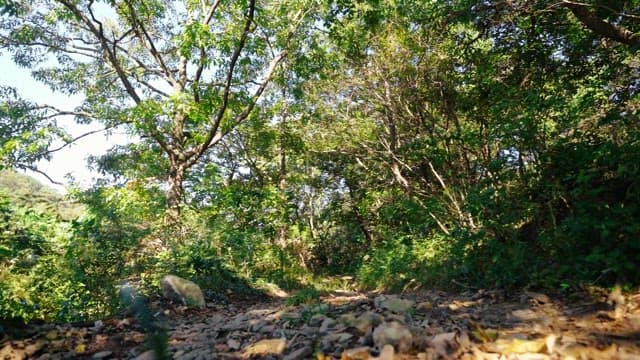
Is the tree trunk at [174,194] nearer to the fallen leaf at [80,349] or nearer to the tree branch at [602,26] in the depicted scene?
the fallen leaf at [80,349]

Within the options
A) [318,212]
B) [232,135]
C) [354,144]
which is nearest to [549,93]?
[354,144]

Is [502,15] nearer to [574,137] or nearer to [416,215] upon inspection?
[574,137]

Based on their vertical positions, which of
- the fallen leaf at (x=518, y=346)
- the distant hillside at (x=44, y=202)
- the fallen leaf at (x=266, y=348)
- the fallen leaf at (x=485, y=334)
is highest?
the distant hillside at (x=44, y=202)

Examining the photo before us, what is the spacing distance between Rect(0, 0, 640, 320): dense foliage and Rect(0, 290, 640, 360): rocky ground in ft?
1.70

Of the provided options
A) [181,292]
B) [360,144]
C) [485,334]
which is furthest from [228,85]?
[485,334]

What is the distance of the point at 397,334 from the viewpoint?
8.96ft

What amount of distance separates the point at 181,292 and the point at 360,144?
6034mm

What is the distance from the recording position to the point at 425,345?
2.68 m

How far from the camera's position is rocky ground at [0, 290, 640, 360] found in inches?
102

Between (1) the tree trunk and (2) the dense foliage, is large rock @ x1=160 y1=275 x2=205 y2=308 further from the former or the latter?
(1) the tree trunk

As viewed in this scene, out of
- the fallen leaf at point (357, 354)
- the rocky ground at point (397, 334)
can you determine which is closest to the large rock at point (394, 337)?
the rocky ground at point (397, 334)

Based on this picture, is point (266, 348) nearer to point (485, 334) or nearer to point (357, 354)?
point (357, 354)

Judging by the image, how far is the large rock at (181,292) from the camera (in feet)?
16.8

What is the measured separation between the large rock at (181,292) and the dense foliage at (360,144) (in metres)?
0.51
